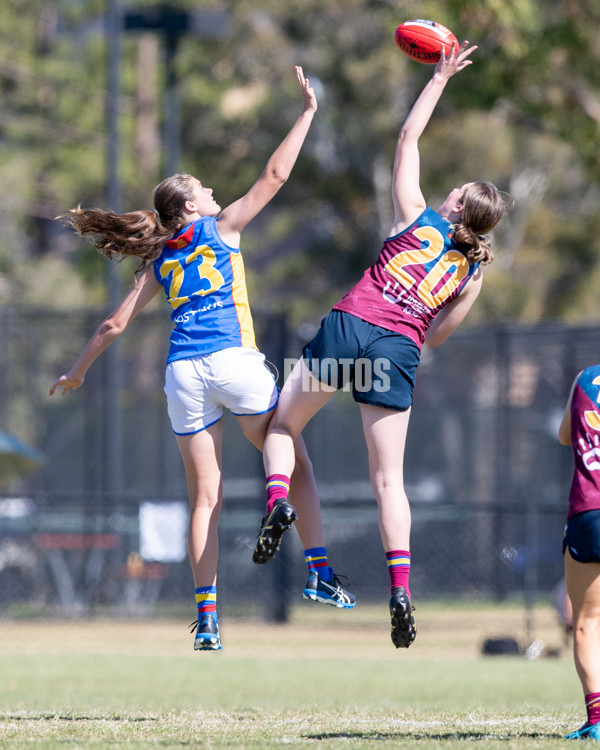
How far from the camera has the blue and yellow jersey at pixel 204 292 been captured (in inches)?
247

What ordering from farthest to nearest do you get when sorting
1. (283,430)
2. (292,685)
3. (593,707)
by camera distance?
(292,685) → (283,430) → (593,707)

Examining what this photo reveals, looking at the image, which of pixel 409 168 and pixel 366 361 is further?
pixel 409 168

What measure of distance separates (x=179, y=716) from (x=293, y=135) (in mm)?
2945

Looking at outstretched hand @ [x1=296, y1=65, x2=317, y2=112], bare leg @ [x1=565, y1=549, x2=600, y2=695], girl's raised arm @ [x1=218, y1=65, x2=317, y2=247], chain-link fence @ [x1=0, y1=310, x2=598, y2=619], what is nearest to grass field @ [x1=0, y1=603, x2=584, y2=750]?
bare leg @ [x1=565, y1=549, x2=600, y2=695]

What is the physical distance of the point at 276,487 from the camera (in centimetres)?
605

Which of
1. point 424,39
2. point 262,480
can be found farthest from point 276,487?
point 262,480

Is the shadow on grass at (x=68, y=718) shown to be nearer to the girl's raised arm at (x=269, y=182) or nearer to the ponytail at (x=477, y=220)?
the girl's raised arm at (x=269, y=182)

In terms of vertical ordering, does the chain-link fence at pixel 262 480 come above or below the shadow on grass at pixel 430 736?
above

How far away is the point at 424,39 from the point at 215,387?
2.13 m

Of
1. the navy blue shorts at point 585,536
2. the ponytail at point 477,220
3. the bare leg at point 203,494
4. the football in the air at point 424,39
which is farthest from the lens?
the football in the air at point 424,39

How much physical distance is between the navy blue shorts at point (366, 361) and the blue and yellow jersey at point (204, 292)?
47 cm

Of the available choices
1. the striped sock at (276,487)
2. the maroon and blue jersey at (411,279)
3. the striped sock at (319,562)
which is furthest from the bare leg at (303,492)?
the maroon and blue jersey at (411,279)

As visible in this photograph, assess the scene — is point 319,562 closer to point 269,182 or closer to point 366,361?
point 366,361

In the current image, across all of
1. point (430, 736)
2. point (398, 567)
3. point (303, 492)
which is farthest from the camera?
point (303, 492)
